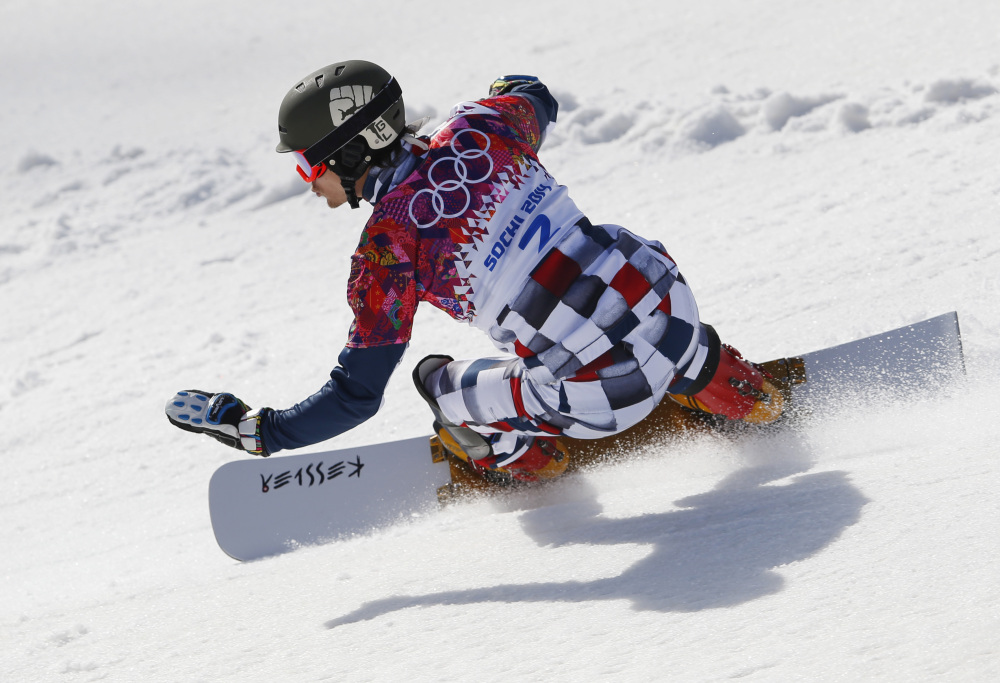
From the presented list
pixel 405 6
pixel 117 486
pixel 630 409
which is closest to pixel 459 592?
pixel 630 409

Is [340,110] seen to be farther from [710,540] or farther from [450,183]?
[710,540]

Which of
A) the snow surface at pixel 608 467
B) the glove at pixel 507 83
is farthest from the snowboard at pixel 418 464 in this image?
the glove at pixel 507 83

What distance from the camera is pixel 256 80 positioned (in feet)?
35.2

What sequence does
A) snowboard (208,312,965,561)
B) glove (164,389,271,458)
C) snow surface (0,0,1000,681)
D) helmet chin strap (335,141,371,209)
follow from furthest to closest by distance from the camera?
snowboard (208,312,965,561), glove (164,389,271,458), helmet chin strap (335,141,371,209), snow surface (0,0,1000,681)

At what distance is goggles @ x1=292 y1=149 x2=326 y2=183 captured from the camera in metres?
2.31

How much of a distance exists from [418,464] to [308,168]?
4.29 feet

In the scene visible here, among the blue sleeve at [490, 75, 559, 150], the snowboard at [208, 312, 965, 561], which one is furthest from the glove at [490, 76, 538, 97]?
the snowboard at [208, 312, 965, 561]

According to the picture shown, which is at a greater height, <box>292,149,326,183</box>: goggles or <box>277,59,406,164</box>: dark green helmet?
<box>277,59,406,164</box>: dark green helmet

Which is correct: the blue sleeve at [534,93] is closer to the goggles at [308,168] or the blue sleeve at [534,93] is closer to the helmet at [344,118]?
the helmet at [344,118]

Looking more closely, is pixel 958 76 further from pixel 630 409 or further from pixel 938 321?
pixel 630 409

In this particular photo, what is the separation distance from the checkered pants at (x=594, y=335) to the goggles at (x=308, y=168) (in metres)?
0.57

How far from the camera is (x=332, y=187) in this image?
237 centimetres

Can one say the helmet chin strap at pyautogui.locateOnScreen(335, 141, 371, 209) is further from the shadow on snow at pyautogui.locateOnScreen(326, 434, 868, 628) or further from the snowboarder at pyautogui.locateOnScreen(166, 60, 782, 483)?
the shadow on snow at pyautogui.locateOnScreen(326, 434, 868, 628)

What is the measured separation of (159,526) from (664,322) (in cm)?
227
